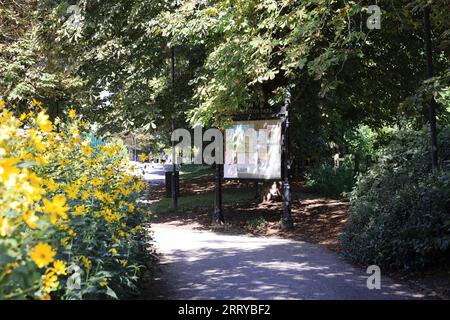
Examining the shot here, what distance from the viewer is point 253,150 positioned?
1213 cm

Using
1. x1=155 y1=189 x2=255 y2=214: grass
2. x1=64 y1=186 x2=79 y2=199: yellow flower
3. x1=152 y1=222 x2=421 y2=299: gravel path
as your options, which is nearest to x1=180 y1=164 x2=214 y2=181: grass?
x1=155 y1=189 x2=255 y2=214: grass

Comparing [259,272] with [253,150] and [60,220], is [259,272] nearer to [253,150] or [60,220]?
[60,220]

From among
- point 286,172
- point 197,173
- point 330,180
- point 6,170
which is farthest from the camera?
point 197,173

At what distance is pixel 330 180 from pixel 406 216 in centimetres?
990

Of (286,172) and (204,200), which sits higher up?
(286,172)

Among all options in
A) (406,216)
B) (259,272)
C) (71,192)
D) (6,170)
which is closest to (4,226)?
(6,170)

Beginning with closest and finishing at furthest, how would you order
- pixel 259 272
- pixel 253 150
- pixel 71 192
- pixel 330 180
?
pixel 71 192, pixel 259 272, pixel 253 150, pixel 330 180

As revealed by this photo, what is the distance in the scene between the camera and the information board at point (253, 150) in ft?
39.1

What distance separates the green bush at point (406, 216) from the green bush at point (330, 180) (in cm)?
681

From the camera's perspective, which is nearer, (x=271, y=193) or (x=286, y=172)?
(x=286, y=172)

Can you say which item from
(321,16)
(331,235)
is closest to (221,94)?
(321,16)

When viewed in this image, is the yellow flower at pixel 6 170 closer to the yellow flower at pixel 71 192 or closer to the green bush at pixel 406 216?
the yellow flower at pixel 71 192

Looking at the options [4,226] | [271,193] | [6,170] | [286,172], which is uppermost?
[6,170]

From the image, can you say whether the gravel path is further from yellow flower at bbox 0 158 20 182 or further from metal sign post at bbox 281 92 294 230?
yellow flower at bbox 0 158 20 182
